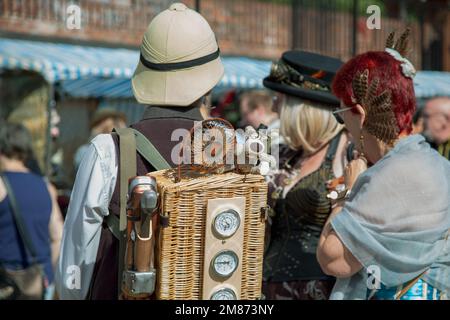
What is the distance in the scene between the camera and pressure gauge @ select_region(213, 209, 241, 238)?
2.09 metres

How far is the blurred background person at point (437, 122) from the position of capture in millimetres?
5605

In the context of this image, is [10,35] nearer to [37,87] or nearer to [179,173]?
[37,87]

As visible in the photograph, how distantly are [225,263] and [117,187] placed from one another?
0.45 m

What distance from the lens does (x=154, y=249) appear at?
83.2 inches

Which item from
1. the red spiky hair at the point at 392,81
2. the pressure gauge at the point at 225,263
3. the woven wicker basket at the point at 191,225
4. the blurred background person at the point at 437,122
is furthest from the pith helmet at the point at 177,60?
the blurred background person at the point at 437,122

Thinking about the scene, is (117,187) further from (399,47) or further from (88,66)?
(88,66)

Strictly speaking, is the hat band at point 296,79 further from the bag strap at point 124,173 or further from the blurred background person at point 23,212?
the blurred background person at point 23,212

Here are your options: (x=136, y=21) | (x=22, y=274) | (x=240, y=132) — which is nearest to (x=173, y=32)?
(x=240, y=132)

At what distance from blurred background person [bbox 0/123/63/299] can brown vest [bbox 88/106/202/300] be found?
173cm

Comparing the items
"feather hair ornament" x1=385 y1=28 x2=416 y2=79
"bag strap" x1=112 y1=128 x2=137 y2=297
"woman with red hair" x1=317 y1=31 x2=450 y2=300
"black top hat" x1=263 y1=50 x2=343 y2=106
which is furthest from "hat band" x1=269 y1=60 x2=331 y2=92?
"bag strap" x1=112 y1=128 x2=137 y2=297

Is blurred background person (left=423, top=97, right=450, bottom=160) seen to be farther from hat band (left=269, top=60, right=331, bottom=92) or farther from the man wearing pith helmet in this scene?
the man wearing pith helmet

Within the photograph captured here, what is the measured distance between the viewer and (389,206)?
2.38 meters

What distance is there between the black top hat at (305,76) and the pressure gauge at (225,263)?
1.45 meters

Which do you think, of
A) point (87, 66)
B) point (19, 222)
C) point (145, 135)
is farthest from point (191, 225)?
point (87, 66)
